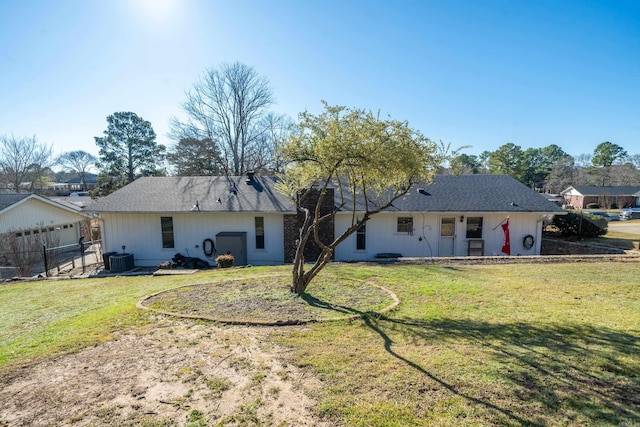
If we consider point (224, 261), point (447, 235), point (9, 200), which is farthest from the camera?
point (9, 200)

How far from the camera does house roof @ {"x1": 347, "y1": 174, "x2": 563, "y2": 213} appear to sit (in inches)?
537

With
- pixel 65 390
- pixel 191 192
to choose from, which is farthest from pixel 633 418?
pixel 191 192

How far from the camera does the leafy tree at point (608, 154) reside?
60.4m

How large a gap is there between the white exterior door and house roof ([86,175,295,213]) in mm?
6585

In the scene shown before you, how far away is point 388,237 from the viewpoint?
13.8 m

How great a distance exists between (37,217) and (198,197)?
1055 centimetres

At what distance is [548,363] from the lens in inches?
143

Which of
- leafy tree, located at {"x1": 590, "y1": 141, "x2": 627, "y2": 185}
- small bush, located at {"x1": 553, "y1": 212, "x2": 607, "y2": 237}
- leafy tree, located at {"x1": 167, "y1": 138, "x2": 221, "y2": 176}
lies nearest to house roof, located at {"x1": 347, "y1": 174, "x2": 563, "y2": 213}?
small bush, located at {"x1": 553, "y1": 212, "x2": 607, "y2": 237}

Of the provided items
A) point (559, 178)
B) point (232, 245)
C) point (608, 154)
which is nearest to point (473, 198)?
point (232, 245)

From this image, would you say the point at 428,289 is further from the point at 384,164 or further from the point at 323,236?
the point at 323,236

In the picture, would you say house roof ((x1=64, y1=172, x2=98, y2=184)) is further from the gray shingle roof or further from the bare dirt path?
the bare dirt path

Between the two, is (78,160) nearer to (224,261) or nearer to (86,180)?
(86,180)

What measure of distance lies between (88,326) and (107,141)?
38.5 metres

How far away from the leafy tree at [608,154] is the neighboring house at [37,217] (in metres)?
81.4
